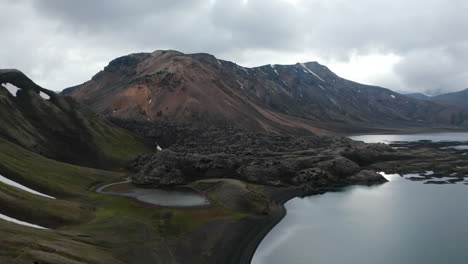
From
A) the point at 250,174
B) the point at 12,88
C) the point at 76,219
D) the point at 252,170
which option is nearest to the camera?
the point at 76,219

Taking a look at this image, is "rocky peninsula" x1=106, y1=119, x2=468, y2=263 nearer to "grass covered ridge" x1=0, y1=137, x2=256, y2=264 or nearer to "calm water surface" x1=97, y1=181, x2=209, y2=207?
"calm water surface" x1=97, y1=181, x2=209, y2=207

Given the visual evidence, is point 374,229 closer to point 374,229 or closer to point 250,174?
point 374,229

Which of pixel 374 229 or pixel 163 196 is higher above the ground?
pixel 163 196

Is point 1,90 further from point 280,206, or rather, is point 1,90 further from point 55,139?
point 280,206

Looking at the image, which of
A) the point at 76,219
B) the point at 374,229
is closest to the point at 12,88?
the point at 76,219

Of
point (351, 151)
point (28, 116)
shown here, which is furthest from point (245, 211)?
point (28, 116)

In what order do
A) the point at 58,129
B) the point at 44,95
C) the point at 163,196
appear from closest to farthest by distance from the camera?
1. the point at 163,196
2. the point at 58,129
3. the point at 44,95

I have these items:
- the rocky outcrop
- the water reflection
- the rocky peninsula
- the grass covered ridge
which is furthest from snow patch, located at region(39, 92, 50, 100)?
the water reflection

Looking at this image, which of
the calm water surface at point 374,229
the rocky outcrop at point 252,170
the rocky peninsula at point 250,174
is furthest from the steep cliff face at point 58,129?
the calm water surface at point 374,229

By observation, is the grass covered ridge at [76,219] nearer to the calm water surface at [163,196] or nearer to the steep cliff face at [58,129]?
the calm water surface at [163,196]
